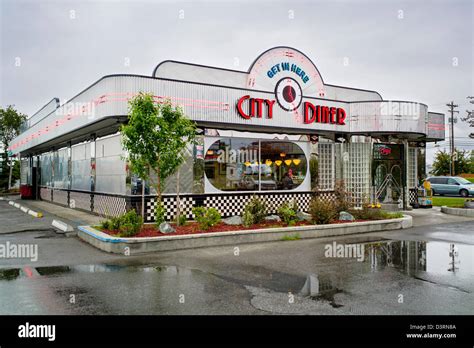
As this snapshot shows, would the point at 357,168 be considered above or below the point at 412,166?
below

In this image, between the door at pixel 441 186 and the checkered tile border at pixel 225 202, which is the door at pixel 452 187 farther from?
the checkered tile border at pixel 225 202

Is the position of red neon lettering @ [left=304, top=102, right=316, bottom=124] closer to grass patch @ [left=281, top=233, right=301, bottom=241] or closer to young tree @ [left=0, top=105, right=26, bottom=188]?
grass patch @ [left=281, top=233, right=301, bottom=241]

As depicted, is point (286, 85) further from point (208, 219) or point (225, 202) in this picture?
point (208, 219)

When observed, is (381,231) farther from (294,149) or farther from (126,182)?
(126,182)

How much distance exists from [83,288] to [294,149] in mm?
12747

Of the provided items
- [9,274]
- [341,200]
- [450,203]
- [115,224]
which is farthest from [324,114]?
[9,274]

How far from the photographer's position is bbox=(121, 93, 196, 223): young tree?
38.8 feet

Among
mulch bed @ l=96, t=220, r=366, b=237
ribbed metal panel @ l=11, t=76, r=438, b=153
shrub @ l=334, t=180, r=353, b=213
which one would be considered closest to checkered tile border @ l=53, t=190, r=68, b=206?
ribbed metal panel @ l=11, t=76, r=438, b=153

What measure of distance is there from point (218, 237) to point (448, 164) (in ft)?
187

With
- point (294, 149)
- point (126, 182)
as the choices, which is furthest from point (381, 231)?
point (126, 182)

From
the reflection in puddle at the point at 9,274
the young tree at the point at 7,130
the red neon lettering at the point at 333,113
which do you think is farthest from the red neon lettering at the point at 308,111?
the young tree at the point at 7,130

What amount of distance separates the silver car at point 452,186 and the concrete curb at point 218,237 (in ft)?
81.5

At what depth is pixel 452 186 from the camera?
36.3 metres

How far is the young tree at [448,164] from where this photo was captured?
5953 centimetres
